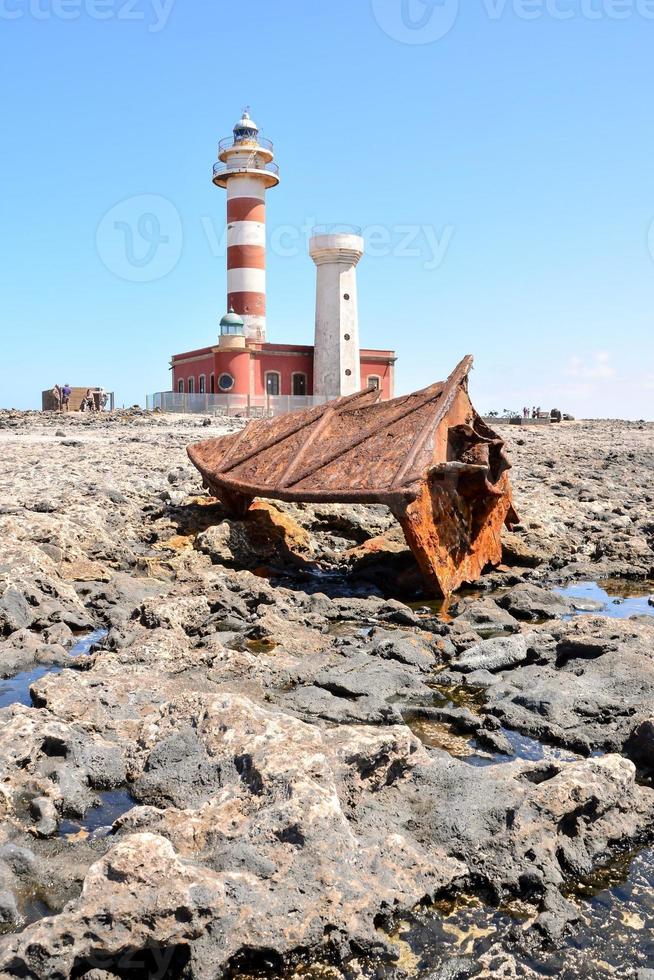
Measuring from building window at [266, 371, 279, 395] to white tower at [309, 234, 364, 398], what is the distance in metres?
1.65

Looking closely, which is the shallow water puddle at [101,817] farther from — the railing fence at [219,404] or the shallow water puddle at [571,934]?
the railing fence at [219,404]

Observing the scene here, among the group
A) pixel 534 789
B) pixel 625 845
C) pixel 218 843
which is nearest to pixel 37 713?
pixel 218 843

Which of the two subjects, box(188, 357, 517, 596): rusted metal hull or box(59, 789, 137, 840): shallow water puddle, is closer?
box(59, 789, 137, 840): shallow water puddle

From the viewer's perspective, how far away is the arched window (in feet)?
119

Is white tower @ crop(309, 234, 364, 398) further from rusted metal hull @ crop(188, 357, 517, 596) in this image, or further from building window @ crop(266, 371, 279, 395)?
rusted metal hull @ crop(188, 357, 517, 596)

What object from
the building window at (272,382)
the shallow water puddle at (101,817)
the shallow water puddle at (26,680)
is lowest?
the shallow water puddle at (101,817)

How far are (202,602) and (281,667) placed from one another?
1387 mm

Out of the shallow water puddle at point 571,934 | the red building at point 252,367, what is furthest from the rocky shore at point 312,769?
the red building at point 252,367

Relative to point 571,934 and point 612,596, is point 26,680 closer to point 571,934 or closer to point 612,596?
point 571,934

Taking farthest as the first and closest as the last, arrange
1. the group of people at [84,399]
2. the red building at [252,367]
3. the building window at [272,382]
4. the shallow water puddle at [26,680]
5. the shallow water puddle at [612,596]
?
the building window at [272,382]
the red building at [252,367]
the group of people at [84,399]
the shallow water puddle at [612,596]
the shallow water puddle at [26,680]

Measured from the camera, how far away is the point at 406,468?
7.49m

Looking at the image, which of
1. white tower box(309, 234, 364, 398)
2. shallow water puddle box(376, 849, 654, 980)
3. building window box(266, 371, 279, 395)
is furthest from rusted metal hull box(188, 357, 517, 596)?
white tower box(309, 234, 364, 398)

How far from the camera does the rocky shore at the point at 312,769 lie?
8.87 ft

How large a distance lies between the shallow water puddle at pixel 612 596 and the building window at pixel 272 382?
93.6ft
